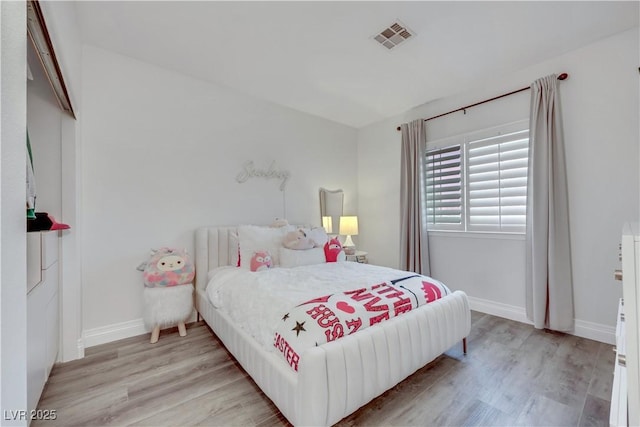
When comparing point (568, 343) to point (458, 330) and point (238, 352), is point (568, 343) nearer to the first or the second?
point (458, 330)

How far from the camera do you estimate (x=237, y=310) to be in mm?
1937

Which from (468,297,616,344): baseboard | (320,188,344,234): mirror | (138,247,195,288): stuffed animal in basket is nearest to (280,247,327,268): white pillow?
(138,247,195,288): stuffed animal in basket

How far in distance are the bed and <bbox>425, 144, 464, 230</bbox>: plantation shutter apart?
148cm

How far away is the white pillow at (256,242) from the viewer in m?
2.65

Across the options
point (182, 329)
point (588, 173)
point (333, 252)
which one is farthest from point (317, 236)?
point (588, 173)

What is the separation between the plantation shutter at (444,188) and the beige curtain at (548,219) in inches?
29.3

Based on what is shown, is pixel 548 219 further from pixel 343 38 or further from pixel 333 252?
pixel 343 38

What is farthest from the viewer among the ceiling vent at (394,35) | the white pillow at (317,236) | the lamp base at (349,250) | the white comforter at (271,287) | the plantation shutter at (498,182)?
the lamp base at (349,250)

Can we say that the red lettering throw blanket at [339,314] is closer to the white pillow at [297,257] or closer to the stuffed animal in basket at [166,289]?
the white pillow at [297,257]

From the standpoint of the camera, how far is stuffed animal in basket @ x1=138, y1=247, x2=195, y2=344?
2297mm

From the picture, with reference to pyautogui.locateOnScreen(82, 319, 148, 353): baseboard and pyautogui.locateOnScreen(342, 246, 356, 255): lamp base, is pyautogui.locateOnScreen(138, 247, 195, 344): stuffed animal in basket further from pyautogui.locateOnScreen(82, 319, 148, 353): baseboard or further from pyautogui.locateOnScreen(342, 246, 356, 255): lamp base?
pyautogui.locateOnScreen(342, 246, 356, 255): lamp base

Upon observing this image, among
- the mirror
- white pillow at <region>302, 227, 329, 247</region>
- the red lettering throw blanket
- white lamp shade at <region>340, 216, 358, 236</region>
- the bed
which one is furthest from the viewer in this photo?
the mirror

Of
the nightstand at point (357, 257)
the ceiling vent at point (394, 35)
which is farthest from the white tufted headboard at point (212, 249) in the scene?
the ceiling vent at point (394, 35)

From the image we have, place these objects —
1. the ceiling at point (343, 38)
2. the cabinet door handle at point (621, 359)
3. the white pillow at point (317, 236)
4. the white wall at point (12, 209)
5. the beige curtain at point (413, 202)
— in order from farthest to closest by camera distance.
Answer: the beige curtain at point (413, 202) → the white pillow at point (317, 236) → the ceiling at point (343, 38) → the cabinet door handle at point (621, 359) → the white wall at point (12, 209)
